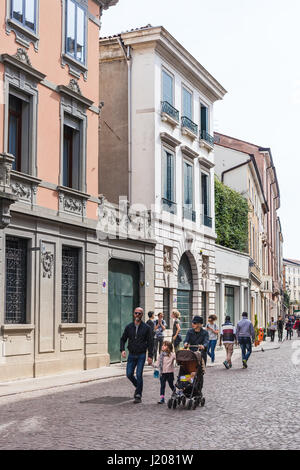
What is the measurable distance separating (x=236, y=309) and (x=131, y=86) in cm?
1546

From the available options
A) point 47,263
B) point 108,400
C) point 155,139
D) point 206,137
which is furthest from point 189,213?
point 108,400

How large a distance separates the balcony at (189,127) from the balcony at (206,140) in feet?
2.58

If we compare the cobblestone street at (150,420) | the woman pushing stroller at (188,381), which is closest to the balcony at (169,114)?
the cobblestone street at (150,420)

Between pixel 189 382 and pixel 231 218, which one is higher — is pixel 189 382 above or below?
below

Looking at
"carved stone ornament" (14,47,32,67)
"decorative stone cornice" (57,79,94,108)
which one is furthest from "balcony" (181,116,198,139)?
"carved stone ornament" (14,47,32,67)

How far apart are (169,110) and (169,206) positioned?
372cm

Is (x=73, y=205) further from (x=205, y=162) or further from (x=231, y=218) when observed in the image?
(x=231, y=218)

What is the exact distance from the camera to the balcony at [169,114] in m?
25.6

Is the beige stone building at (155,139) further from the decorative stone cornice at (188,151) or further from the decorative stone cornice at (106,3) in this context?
the decorative stone cornice at (106,3)

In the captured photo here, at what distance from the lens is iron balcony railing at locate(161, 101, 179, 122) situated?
84.2ft

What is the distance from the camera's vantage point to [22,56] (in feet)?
55.9

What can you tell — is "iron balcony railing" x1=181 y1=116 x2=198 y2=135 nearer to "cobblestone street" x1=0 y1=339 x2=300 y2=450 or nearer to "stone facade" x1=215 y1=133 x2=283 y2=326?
"stone facade" x1=215 y1=133 x2=283 y2=326

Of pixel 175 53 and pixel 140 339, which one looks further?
pixel 175 53

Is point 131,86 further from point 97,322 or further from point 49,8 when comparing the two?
point 97,322
